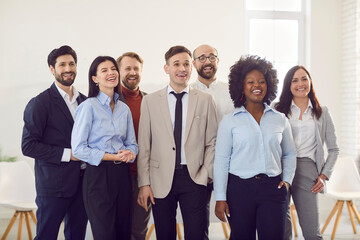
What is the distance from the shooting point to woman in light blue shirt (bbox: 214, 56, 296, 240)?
238 cm

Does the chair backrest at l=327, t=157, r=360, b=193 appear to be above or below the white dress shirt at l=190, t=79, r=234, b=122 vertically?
below

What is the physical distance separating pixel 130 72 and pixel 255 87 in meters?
1.37

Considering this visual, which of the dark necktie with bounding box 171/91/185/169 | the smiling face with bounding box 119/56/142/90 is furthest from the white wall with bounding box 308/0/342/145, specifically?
the dark necktie with bounding box 171/91/185/169

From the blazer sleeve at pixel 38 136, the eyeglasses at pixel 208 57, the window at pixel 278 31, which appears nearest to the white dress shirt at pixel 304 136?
the eyeglasses at pixel 208 57

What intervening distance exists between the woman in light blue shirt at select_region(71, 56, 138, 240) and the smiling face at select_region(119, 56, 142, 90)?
2.69 feet

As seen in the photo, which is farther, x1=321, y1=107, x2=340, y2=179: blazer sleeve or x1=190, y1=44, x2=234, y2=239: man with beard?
x1=190, y1=44, x2=234, y2=239: man with beard

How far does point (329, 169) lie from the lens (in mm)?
3057

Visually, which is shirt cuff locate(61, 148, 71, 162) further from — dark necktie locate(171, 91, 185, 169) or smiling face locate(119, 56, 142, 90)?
smiling face locate(119, 56, 142, 90)

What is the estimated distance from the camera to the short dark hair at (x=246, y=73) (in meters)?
2.57

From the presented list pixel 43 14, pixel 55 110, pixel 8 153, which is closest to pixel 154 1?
pixel 43 14

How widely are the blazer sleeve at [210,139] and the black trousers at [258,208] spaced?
311 mm

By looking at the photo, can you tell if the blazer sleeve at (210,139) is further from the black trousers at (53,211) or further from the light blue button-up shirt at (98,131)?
the black trousers at (53,211)

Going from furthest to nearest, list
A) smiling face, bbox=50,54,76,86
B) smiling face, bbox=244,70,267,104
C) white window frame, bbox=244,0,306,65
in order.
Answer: white window frame, bbox=244,0,306,65 → smiling face, bbox=50,54,76,86 → smiling face, bbox=244,70,267,104

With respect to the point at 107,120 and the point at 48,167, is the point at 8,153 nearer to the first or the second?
the point at 48,167
